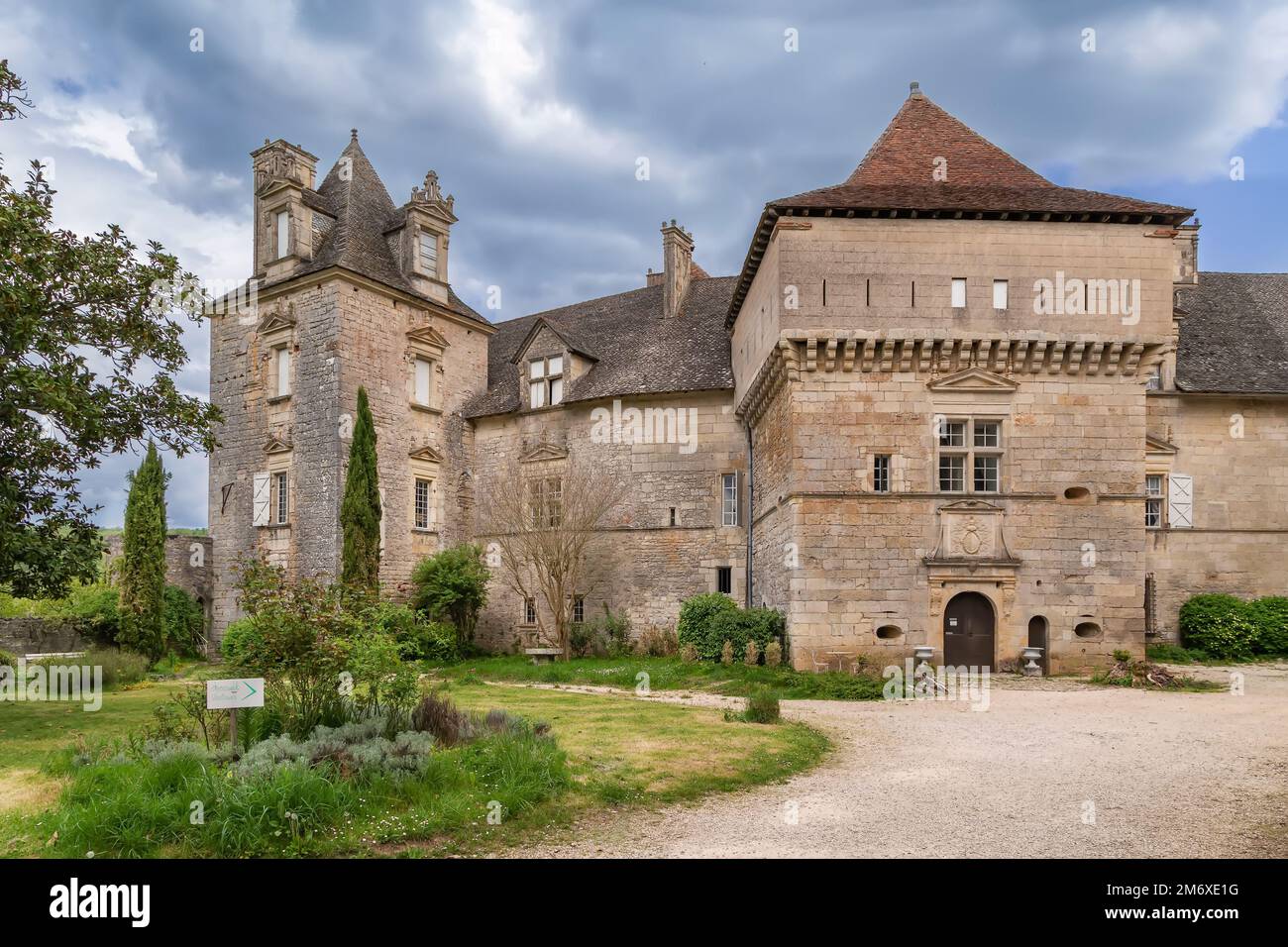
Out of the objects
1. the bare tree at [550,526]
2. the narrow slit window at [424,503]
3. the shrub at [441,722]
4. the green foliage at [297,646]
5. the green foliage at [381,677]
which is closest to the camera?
the green foliage at [297,646]

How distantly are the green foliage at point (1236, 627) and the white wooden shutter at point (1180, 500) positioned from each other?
2.14 metres

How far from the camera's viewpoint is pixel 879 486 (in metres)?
19.2

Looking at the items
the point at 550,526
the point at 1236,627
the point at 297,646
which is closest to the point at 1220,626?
the point at 1236,627

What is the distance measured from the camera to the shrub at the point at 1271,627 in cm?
2241

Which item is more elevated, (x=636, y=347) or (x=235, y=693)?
(x=636, y=347)

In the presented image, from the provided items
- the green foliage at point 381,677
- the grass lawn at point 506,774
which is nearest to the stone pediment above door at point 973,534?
the grass lawn at point 506,774

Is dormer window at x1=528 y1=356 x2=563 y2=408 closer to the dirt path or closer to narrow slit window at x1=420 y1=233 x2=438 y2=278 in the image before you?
narrow slit window at x1=420 y1=233 x2=438 y2=278

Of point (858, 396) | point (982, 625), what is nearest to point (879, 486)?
point (858, 396)

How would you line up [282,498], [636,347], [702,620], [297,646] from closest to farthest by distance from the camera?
[297,646] → [702,620] → [282,498] → [636,347]

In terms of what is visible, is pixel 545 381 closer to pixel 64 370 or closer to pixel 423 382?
pixel 423 382

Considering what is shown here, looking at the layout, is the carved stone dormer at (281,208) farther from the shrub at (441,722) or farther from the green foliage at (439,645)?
the shrub at (441,722)

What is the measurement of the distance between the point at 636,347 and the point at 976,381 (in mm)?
11574

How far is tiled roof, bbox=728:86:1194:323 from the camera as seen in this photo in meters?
18.9

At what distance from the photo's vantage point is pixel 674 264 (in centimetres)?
2858
